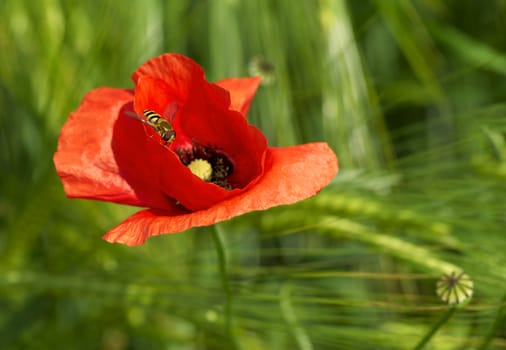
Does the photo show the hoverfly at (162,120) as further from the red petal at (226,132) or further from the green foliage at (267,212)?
the green foliage at (267,212)

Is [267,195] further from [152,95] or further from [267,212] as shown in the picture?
[267,212]

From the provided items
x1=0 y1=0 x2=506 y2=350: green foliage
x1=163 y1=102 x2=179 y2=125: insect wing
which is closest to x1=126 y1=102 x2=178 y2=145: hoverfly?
x1=163 y1=102 x2=179 y2=125: insect wing

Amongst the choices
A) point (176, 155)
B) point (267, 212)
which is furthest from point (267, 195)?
point (267, 212)

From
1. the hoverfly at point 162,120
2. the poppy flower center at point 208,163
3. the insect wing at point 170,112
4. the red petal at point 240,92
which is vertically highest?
the red petal at point 240,92

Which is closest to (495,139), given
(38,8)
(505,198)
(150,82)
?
(505,198)

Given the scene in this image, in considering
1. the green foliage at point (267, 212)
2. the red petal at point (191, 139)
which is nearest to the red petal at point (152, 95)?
the red petal at point (191, 139)

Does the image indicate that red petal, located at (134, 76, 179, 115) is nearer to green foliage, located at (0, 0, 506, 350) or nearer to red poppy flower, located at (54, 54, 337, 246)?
red poppy flower, located at (54, 54, 337, 246)

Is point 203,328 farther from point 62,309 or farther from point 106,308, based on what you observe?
point 62,309
